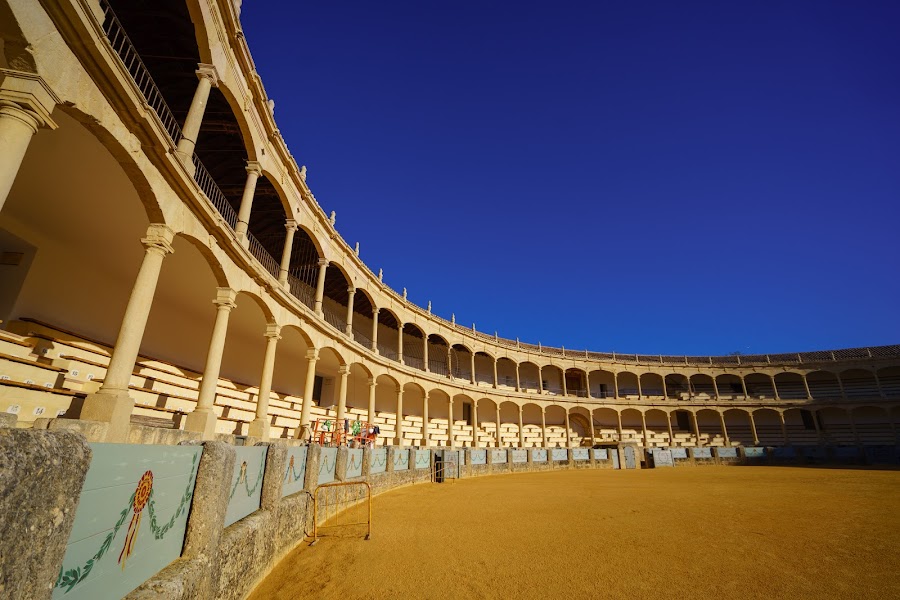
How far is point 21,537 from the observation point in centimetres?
149

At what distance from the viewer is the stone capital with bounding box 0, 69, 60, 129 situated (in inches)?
180

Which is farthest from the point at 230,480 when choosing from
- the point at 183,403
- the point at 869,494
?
the point at 869,494

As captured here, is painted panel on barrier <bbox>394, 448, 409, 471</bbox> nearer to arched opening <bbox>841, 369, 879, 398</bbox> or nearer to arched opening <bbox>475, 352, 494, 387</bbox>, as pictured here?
arched opening <bbox>475, 352, 494, 387</bbox>

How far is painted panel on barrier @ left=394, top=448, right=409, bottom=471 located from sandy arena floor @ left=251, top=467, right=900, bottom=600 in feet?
10.4

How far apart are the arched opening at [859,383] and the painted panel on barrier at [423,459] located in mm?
39261

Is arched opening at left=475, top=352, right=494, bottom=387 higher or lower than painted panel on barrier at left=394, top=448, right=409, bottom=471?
higher

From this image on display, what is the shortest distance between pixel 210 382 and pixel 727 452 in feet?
115

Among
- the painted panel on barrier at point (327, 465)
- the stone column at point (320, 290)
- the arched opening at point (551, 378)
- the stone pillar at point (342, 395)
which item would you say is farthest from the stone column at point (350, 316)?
the arched opening at point (551, 378)

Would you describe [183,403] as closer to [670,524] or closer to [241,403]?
[241,403]

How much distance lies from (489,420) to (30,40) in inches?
1269

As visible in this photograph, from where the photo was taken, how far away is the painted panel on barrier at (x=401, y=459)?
1398cm

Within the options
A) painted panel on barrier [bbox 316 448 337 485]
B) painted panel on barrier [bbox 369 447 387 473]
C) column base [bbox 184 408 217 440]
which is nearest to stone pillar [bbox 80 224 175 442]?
column base [bbox 184 408 217 440]

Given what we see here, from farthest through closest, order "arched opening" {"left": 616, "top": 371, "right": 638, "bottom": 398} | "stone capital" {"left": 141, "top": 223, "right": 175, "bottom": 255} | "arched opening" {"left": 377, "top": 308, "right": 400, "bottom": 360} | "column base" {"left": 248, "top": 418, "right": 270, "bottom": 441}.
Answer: "arched opening" {"left": 616, "top": 371, "right": 638, "bottom": 398}
"arched opening" {"left": 377, "top": 308, "right": 400, "bottom": 360}
"column base" {"left": 248, "top": 418, "right": 270, "bottom": 441}
"stone capital" {"left": 141, "top": 223, "right": 175, "bottom": 255}

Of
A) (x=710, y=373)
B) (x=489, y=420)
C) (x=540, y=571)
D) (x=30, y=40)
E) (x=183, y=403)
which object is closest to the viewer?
(x=30, y=40)
